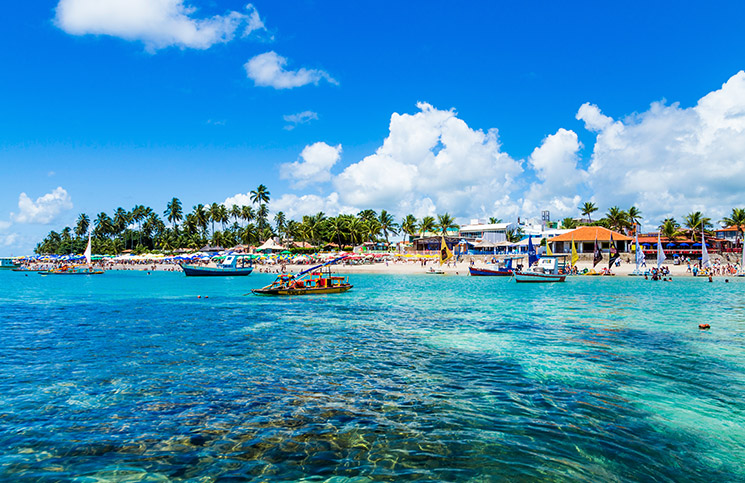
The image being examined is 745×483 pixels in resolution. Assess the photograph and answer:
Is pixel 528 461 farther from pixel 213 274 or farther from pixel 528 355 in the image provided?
pixel 213 274

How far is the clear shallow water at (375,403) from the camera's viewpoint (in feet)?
25.0

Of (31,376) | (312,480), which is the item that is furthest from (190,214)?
(312,480)

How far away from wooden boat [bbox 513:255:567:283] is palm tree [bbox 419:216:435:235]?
4967 cm

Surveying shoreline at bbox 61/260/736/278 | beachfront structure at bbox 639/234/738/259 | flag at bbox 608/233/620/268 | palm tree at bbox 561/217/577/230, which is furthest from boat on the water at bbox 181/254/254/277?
palm tree at bbox 561/217/577/230

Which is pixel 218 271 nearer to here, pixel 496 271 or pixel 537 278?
pixel 496 271

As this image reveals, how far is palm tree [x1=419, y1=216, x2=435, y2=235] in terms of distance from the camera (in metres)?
126

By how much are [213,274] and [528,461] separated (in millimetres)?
81950

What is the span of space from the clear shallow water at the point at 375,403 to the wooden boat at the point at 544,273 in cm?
3376

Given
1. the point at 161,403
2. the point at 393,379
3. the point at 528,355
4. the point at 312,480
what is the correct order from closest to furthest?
the point at 312,480 → the point at 161,403 → the point at 393,379 → the point at 528,355

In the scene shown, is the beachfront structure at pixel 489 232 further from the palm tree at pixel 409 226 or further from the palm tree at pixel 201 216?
the palm tree at pixel 201 216

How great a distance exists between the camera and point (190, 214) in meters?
142

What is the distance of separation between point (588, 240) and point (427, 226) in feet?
168

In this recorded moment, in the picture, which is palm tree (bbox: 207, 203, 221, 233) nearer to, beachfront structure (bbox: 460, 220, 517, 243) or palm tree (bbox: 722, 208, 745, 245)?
beachfront structure (bbox: 460, 220, 517, 243)

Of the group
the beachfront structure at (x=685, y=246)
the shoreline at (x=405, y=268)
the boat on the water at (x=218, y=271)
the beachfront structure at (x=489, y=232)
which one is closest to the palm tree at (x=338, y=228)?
the shoreline at (x=405, y=268)
